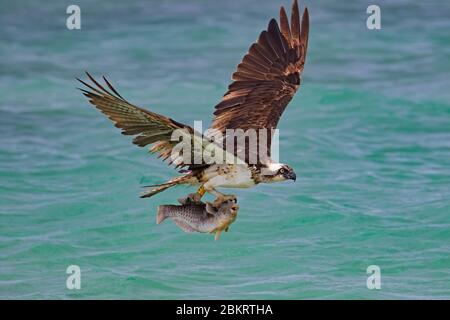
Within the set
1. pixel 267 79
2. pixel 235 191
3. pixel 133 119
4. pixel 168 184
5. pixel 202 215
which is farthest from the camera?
pixel 235 191

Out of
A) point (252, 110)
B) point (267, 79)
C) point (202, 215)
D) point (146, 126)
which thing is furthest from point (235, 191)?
point (146, 126)

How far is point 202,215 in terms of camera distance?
28.0 ft

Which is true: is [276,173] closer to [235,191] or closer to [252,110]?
[252,110]

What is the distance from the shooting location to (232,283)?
1105 centimetres

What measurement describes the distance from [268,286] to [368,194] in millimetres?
3180

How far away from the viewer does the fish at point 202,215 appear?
8.45 meters

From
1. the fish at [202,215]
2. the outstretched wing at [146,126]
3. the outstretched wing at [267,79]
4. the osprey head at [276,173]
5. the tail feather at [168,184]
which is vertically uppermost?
the outstretched wing at [267,79]

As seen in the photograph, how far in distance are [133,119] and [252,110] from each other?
1.70 metres

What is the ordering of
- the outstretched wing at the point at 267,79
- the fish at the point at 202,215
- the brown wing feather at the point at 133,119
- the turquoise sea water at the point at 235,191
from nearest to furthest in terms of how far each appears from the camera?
1. the brown wing feather at the point at 133,119
2. the fish at the point at 202,215
3. the outstretched wing at the point at 267,79
4. the turquoise sea water at the point at 235,191

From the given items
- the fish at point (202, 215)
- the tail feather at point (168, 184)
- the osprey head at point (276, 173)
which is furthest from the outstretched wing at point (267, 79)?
the fish at point (202, 215)

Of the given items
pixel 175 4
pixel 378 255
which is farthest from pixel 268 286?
pixel 175 4

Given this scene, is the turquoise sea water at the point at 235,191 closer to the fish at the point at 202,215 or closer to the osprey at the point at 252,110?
the osprey at the point at 252,110

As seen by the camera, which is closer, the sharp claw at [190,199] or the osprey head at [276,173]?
the sharp claw at [190,199]
